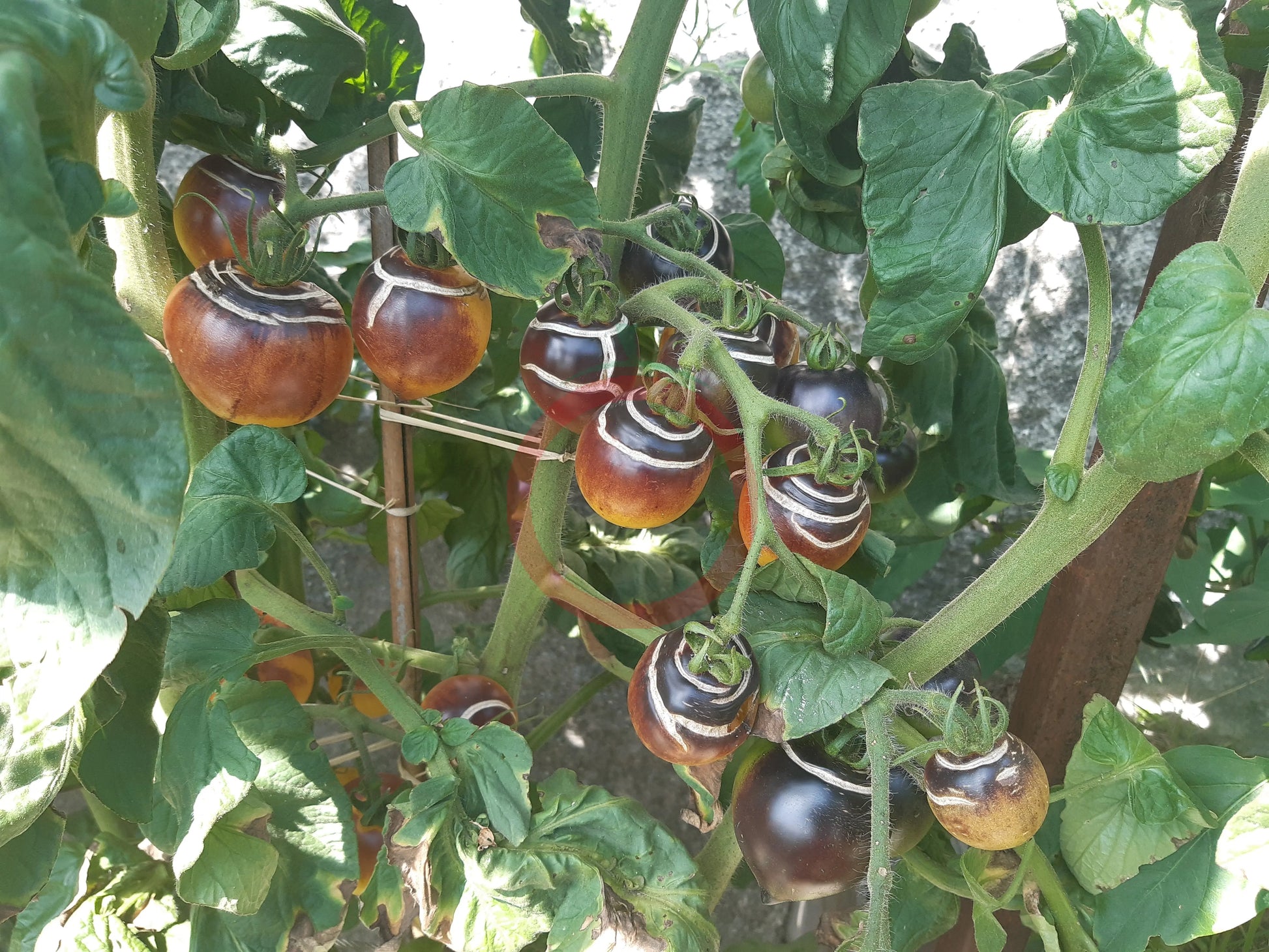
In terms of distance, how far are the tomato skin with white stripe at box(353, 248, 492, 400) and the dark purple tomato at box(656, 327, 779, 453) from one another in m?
0.11

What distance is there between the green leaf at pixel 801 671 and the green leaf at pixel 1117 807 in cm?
20

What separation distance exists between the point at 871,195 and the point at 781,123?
0.13m

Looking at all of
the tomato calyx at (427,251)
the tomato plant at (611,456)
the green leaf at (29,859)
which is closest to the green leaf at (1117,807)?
the tomato plant at (611,456)

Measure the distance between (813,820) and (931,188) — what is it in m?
0.31

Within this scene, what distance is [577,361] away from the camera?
0.48 metres

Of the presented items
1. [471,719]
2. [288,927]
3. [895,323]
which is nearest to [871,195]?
[895,323]

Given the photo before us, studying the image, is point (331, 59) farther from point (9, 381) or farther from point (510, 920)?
point (510, 920)

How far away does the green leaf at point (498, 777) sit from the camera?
511 millimetres

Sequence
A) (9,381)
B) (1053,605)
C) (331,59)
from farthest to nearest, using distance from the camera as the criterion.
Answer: (1053,605)
(331,59)
(9,381)

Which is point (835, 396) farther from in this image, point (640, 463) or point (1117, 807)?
point (1117, 807)

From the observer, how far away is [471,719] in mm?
623

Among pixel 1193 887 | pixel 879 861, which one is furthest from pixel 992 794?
pixel 1193 887

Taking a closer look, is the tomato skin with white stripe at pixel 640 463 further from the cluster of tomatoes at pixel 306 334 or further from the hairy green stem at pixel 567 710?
the hairy green stem at pixel 567 710

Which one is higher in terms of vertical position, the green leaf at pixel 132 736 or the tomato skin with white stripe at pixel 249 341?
the tomato skin with white stripe at pixel 249 341
